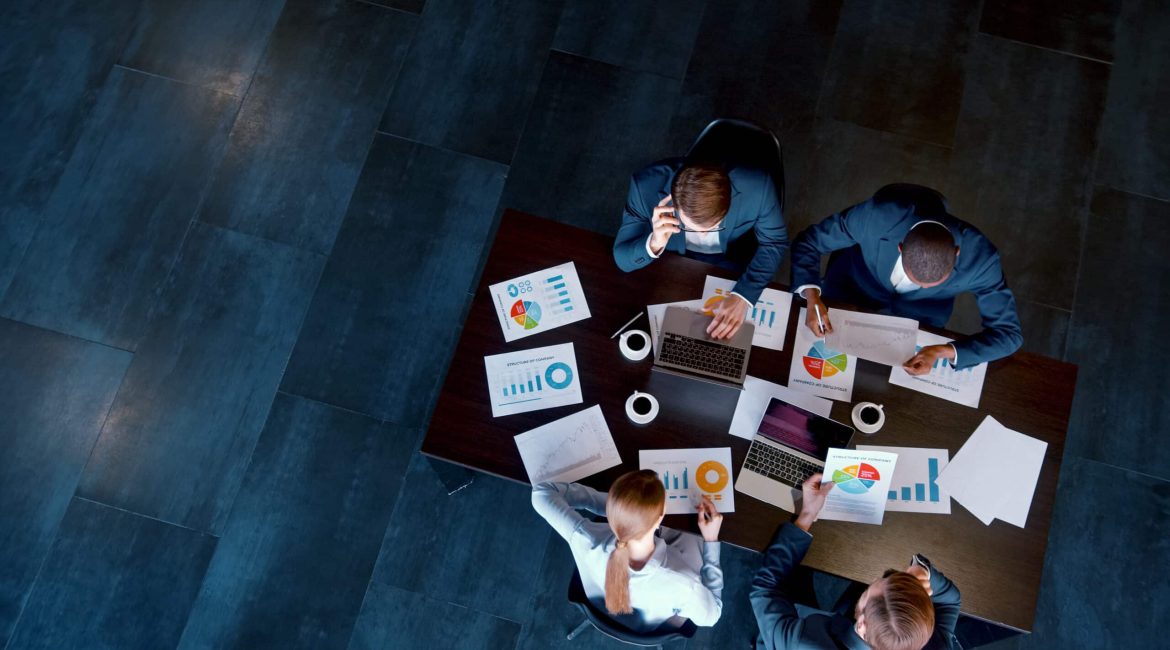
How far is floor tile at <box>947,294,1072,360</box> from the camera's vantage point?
3.03m

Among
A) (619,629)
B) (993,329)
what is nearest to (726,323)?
(993,329)

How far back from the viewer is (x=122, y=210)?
131 inches

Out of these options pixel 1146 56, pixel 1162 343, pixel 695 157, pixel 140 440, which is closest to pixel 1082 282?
pixel 1162 343

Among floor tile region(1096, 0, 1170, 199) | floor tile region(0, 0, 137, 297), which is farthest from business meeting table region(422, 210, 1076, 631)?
floor tile region(0, 0, 137, 297)

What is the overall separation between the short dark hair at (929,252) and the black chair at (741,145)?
466mm

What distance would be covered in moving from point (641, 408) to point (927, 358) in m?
0.91

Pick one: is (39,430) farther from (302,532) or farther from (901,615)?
(901,615)

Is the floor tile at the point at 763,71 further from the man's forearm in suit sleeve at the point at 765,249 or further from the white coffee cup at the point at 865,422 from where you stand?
the white coffee cup at the point at 865,422

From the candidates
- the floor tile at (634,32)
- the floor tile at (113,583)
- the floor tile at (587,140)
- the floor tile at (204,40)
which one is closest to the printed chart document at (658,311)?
the floor tile at (587,140)

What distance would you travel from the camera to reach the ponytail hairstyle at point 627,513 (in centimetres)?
181

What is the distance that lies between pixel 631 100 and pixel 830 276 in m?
1.38

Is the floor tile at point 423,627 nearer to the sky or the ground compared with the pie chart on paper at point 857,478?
nearer to the ground

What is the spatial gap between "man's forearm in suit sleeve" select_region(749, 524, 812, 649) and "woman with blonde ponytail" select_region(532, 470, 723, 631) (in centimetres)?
13

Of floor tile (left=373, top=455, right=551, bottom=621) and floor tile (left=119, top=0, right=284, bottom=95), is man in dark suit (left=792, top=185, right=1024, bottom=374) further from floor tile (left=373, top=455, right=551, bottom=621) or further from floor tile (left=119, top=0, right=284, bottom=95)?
floor tile (left=119, top=0, right=284, bottom=95)
